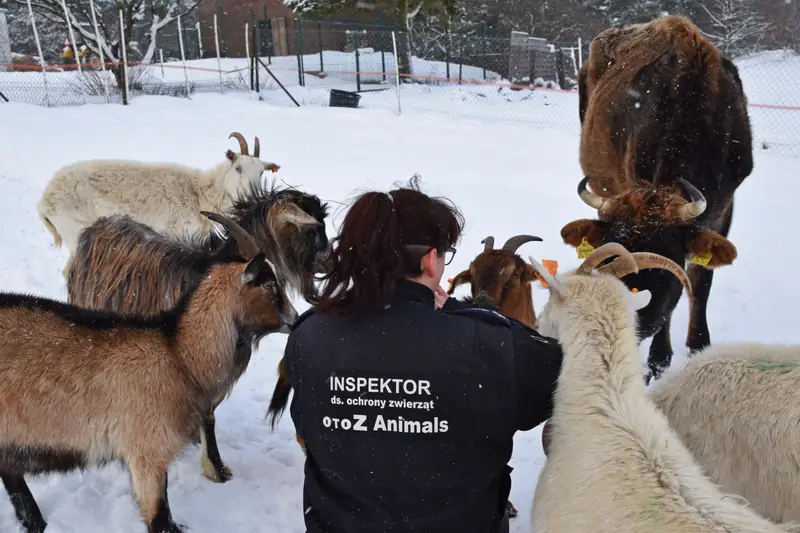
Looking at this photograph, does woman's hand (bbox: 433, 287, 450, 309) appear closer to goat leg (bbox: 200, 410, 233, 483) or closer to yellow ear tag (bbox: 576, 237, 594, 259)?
yellow ear tag (bbox: 576, 237, 594, 259)

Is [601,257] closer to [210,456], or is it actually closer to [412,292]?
[412,292]

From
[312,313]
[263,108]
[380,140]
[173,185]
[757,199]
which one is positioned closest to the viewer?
[312,313]

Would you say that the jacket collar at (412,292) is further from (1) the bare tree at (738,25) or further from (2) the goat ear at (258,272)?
(1) the bare tree at (738,25)

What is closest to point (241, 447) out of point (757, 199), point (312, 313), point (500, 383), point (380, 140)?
point (312, 313)

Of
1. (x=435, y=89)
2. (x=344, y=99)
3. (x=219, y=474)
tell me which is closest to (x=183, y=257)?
(x=219, y=474)

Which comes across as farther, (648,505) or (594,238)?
(594,238)

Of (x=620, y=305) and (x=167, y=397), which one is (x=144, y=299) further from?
(x=620, y=305)

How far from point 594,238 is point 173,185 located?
17.5 ft

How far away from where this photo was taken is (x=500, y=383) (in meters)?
2.05

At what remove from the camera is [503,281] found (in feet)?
13.0

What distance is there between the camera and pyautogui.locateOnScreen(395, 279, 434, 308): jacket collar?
211cm

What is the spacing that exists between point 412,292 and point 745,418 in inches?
58.4

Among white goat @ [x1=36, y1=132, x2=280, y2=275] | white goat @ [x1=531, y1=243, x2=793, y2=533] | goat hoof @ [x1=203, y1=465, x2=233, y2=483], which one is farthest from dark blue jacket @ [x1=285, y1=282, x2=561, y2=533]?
white goat @ [x1=36, y1=132, x2=280, y2=275]

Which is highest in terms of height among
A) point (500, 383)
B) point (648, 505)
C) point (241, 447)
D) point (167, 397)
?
point (500, 383)
